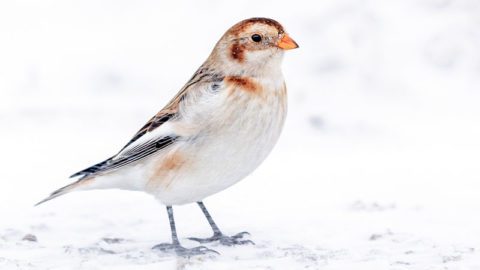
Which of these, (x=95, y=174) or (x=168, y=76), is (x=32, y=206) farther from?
(x=168, y=76)

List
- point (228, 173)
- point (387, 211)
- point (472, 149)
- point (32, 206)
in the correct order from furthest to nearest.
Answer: point (472, 149) < point (32, 206) < point (387, 211) < point (228, 173)

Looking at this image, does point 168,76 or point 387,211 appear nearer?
point 387,211

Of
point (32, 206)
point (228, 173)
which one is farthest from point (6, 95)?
point (228, 173)

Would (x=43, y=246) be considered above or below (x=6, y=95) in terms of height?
below

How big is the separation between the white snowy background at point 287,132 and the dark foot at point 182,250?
113mm

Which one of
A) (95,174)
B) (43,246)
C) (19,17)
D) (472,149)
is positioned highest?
(19,17)

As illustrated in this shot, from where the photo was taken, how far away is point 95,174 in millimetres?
6324

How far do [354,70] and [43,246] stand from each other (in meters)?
5.22

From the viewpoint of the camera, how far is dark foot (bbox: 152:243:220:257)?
5.99 m

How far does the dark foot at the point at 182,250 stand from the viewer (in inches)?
236

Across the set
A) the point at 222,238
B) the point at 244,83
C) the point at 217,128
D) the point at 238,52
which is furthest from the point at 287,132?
the point at 217,128

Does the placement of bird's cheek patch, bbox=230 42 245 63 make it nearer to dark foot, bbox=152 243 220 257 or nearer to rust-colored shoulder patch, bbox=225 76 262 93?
rust-colored shoulder patch, bbox=225 76 262 93

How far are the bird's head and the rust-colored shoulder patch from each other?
0.07 m

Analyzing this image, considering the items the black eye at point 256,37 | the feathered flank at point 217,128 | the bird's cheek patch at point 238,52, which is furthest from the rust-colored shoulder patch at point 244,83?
the black eye at point 256,37
